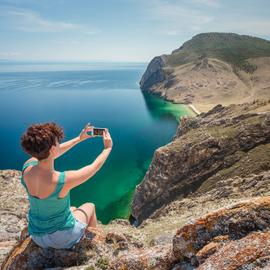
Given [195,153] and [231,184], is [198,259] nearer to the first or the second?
[231,184]

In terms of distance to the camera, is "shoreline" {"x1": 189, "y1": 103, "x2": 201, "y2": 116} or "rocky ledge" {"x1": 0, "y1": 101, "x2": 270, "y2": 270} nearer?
"rocky ledge" {"x1": 0, "y1": 101, "x2": 270, "y2": 270}

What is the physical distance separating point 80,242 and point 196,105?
567 ft

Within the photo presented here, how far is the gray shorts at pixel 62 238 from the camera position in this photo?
9445 millimetres

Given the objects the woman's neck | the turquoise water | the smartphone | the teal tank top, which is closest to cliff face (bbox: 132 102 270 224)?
the turquoise water

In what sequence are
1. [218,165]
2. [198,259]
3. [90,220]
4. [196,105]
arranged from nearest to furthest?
[198,259], [90,220], [218,165], [196,105]

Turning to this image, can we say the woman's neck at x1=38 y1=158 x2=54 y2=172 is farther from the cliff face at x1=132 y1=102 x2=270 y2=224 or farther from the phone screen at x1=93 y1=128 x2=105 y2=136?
the cliff face at x1=132 y1=102 x2=270 y2=224

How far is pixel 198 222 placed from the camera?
9.65 metres

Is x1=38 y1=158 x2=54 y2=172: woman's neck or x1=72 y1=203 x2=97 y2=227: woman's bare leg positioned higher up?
x1=38 y1=158 x2=54 y2=172: woman's neck

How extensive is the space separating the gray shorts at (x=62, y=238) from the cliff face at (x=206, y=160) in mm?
30555

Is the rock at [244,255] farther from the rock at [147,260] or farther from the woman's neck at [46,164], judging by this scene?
the woman's neck at [46,164]

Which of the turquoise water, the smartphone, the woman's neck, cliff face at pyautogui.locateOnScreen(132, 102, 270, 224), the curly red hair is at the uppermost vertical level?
the curly red hair

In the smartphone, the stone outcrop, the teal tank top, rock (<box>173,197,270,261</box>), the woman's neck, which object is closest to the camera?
the woman's neck

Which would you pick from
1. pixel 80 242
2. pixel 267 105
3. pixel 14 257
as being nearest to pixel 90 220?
pixel 80 242

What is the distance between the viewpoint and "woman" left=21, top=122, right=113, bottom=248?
24.5 feet
